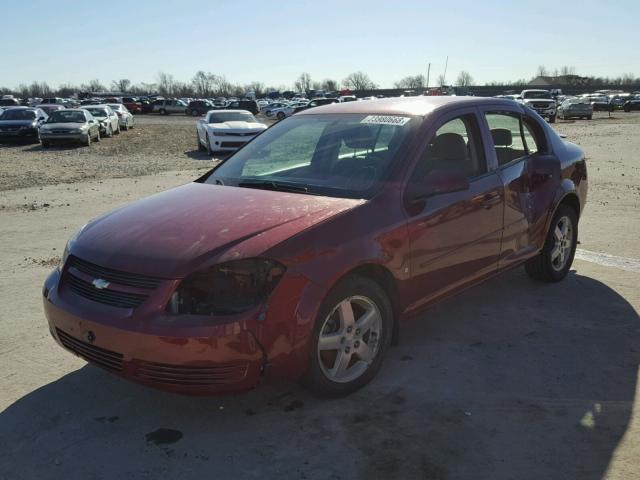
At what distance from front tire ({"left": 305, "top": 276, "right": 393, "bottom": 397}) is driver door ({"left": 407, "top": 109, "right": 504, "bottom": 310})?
1.13 feet

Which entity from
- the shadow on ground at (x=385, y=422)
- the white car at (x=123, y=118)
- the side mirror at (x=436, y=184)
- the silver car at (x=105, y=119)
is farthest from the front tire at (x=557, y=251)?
the white car at (x=123, y=118)

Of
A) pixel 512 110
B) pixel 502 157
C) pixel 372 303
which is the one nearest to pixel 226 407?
pixel 372 303

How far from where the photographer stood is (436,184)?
3.73 metres

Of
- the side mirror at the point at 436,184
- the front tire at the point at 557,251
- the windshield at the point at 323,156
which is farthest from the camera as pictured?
the front tire at the point at 557,251

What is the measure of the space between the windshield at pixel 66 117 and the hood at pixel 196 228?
20.5 m

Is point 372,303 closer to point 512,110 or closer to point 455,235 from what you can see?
point 455,235

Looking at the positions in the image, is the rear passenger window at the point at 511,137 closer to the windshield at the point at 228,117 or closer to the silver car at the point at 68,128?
the windshield at the point at 228,117

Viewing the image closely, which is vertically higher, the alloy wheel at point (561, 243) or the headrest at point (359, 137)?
the headrest at point (359, 137)

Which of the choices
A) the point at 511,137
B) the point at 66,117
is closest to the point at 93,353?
the point at 511,137

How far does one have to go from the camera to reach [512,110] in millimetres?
5051

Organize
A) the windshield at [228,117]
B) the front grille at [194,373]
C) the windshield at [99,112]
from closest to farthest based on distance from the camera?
the front grille at [194,373] < the windshield at [228,117] < the windshield at [99,112]

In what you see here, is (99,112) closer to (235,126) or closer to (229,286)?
(235,126)

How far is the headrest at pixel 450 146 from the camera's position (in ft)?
13.9

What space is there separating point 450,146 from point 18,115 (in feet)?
79.7
